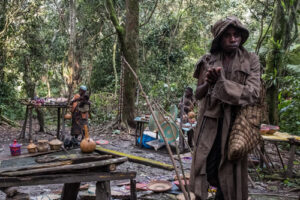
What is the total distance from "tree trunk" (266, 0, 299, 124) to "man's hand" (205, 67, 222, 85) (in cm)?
494

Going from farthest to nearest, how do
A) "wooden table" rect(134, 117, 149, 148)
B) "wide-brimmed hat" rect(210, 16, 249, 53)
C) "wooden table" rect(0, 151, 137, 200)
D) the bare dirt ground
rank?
1. "wooden table" rect(134, 117, 149, 148)
2. the bare dirt ground
3. "wooden table" rect(0, 151, 137, 200)
4. "wide-brimmed hat" rect(210, 16, 249, 53)

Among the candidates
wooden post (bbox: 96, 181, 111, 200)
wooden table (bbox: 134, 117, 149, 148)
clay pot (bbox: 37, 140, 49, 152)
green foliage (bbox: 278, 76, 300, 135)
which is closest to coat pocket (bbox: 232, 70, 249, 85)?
wooden post (bbox: 96, 181, 111, 200)

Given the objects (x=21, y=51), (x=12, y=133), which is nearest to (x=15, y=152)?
(x=12, y=133)

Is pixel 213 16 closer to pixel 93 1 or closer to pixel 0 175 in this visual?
pixel 93 1

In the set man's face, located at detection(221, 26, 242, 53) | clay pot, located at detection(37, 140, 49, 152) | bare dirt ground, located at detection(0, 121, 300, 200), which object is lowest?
bare dirt ground, located at detection(0, 121, 300, 200)

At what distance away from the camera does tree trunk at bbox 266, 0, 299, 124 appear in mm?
6449

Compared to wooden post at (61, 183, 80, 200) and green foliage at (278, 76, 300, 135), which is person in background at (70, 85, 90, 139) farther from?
green foliage at (278, 76, 300, 135)

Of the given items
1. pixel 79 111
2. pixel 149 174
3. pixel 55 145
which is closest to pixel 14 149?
pixel 55 145

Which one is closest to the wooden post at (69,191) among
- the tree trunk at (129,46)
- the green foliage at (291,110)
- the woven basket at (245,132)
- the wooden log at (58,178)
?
the wooden log at (58,178)

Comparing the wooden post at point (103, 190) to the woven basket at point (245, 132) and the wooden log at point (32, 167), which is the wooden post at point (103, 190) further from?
the woven basket at point (245, 132)

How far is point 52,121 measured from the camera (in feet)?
41.5

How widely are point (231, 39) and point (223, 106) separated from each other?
0.52 meters

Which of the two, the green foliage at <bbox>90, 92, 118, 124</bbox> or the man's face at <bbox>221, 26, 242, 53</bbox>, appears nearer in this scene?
the man's face at <bbox>221, 26, 242, 53</bbox>

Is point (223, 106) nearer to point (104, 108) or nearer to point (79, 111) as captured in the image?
point (79, 111)
